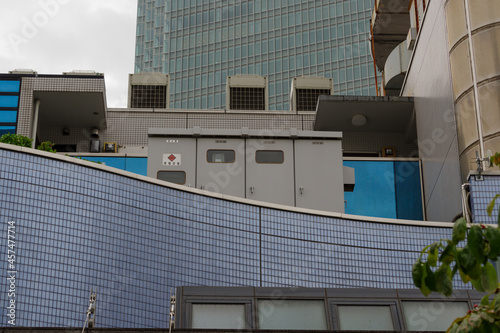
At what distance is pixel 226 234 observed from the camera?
58.9ft

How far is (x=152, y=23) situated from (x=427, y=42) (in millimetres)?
117123

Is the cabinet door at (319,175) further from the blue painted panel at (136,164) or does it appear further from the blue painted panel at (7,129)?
the blue painted panel at (7,129)

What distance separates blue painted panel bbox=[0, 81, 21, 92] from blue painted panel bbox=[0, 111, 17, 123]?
0.93 meters

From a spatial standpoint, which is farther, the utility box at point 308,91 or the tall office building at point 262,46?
the tall office building at point 262,46

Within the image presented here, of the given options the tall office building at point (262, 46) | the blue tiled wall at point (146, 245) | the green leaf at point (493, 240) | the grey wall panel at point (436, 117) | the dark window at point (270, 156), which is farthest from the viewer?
the tall office building at point (262, 46)

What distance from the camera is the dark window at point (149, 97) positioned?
3434 cm

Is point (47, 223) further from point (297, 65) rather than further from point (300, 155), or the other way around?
point (297, 65)

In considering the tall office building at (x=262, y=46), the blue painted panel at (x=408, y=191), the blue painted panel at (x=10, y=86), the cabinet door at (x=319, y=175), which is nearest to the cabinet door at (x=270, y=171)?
the cabinet door at (x=319, y=175)

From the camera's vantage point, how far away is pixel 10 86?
31.0m

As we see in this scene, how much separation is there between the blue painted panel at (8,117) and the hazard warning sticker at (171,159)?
7.54 metres

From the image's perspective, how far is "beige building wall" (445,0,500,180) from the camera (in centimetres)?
2197

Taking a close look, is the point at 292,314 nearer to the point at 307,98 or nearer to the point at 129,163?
the point at 129,163

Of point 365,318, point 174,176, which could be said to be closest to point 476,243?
point 365,318

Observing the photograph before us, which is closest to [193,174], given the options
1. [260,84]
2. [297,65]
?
[260,84]
